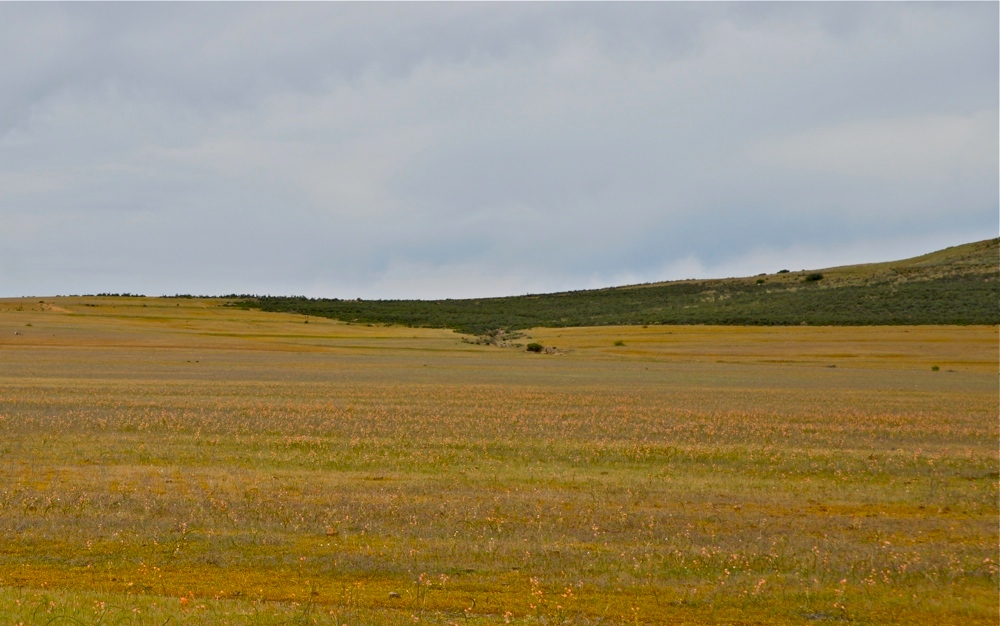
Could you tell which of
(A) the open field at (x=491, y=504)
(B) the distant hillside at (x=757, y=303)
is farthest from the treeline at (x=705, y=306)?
(A) the open field at (x=491, y=504)

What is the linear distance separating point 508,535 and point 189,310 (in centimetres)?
10523

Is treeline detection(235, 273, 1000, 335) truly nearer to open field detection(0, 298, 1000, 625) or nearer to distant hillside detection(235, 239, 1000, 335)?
distant hillside detection(235, 239, 1000, 335)

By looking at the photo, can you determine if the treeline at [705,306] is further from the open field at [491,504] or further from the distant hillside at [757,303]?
the open field at [491,504]

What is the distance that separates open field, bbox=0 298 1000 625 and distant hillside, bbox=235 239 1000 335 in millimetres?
58641

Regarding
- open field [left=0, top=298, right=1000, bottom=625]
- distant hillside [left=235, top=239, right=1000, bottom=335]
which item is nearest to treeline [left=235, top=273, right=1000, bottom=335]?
distant hillside [left=235, top=239, right=1000, bottom=335]

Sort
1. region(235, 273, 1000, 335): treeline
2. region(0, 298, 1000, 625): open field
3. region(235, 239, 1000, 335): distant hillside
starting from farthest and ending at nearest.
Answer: region(235, 239, 1000, 335): distant hillside, region(235, 273, 1000, 335): treeline, region(0, 298, 1000, 625): open field

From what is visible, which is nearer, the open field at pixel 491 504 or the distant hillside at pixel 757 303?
the open field at pixel 491 504

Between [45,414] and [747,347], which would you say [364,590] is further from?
[747,347]

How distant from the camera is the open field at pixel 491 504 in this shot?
9859 mm

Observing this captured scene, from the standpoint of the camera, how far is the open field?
32.3 ft

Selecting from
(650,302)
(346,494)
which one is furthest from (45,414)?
(650,302)

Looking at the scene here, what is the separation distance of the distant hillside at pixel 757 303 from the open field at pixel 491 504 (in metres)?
58.6

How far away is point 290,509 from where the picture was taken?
1396 cm

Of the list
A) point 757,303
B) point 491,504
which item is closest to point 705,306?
point 757,303
